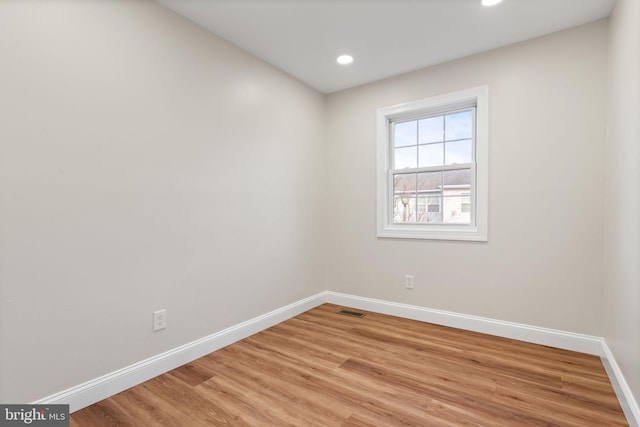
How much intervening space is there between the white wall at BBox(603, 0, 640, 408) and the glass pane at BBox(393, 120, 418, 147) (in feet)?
5.14

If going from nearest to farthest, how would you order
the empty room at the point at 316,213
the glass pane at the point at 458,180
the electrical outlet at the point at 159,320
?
the empty room at the point at 316,213 < the electrical outlet at the point at 159,320 < the glass pane at the point at 458,180

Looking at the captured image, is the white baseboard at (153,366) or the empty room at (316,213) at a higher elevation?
the empty room at (316,213)

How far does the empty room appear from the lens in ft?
5.46

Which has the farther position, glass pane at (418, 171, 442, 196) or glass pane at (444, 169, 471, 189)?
glass pane at (418, 171, 442, 196)

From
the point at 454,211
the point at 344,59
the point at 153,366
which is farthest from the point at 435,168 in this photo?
the point at 153,366

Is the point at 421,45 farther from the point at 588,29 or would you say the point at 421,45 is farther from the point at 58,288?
the point at 58,288

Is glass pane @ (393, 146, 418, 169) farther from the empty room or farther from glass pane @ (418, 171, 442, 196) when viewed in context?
glass pane @ (418, 171, 442, 196)

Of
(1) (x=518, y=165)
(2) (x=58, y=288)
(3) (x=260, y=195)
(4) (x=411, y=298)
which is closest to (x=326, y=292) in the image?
(4) (x=411, y=298)

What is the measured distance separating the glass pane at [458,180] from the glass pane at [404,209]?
39 centimetres

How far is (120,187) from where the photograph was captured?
1943 millimetres

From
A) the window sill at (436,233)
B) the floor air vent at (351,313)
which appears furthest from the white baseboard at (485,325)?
the window sill at (436,233)

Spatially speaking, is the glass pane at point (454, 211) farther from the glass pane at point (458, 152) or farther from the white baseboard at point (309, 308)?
the white baseboard at point (309, 308)
